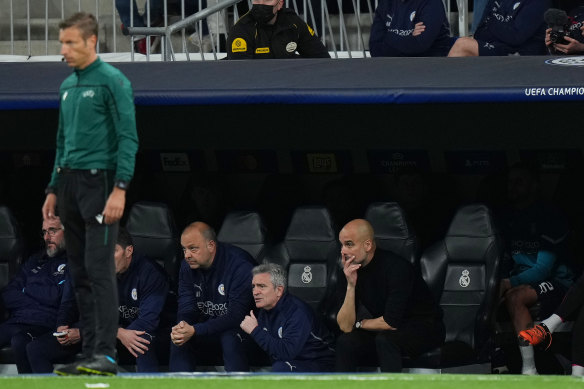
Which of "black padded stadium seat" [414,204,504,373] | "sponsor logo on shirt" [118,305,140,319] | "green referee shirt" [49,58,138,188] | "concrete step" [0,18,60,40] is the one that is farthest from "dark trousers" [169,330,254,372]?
"concrete step" [0,18,60,40]

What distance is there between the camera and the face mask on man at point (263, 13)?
9.48 m

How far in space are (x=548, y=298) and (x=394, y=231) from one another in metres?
1.07

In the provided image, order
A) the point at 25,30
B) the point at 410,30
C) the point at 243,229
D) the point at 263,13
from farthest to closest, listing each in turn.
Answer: the point at 25,30
the point at 410,30
the point at 263,13
the point at 243,229

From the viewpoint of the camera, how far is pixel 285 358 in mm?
8211

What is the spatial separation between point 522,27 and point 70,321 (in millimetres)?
3824

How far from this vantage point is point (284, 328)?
8312 mm

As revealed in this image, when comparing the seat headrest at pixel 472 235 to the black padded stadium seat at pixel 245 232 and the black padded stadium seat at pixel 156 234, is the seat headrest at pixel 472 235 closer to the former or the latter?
the black padded stadium seat at pixel 245 232

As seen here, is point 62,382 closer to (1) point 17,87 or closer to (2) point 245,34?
(1) point 17,87

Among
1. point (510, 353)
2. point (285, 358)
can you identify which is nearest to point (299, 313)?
point (285, 358)

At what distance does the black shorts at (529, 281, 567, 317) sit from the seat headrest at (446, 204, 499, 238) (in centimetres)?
48

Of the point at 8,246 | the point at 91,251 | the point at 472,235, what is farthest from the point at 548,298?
the point at 8,246

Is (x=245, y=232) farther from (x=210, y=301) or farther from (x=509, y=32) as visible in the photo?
(x=509, y=32)

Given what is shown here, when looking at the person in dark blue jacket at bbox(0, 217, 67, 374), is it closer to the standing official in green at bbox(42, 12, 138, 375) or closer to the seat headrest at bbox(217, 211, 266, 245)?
the seat headrest at bbox(217, 211, 266, 245)

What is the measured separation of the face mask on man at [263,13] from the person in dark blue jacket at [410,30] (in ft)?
2.93
